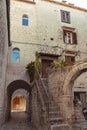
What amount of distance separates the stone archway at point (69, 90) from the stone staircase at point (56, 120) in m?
0.44

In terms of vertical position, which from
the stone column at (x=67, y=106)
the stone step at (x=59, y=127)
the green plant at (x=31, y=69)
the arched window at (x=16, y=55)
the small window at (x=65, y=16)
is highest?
the small window at (x=65, y=16)

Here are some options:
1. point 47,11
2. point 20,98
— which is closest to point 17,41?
point 47,11

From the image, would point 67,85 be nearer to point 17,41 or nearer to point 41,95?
point 41,95

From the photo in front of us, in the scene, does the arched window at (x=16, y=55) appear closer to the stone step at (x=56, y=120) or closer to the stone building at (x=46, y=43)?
the stone building at (x=46, y=43)

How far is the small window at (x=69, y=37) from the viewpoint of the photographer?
15156 millimetres

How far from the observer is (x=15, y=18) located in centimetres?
1379

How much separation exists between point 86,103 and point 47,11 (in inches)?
358

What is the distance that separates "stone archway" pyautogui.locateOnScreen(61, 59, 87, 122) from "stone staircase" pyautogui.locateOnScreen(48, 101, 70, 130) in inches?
17.5

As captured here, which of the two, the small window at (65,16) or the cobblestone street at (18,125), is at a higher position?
the small window at (65,16)

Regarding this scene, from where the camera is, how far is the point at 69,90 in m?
9.23

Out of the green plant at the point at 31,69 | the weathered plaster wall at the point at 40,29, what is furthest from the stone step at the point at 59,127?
the weathered plaster wall at the point at 40,29

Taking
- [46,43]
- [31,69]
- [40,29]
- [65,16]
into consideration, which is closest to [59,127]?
[31,69]

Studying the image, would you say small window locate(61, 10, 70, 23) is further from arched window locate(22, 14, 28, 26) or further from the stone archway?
the stone archway

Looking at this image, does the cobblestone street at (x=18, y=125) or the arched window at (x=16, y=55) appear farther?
the arched window at (x=16, y=55)
